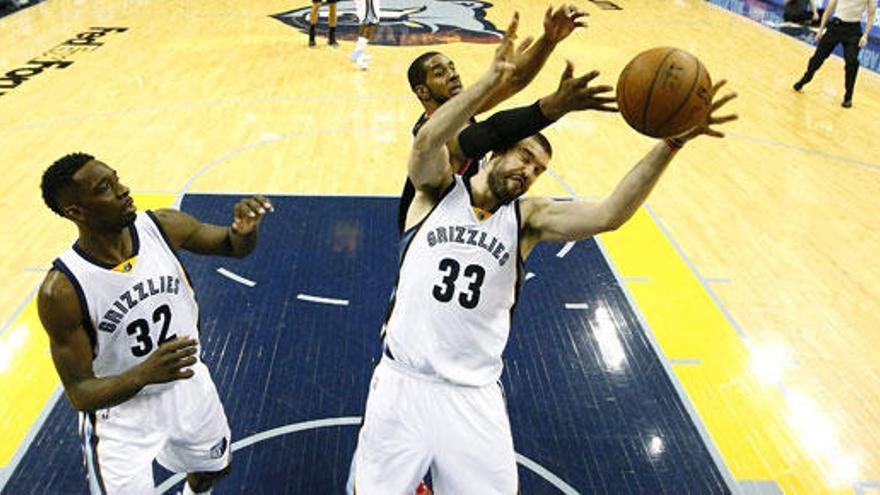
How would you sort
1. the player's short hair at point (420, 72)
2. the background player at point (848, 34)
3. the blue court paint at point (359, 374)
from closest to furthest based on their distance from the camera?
the player's short hair at point (420, 72) → the blue court paint at point (359, 374) → the background player at point (848, 34)

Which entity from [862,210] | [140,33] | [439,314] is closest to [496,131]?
[439,314]

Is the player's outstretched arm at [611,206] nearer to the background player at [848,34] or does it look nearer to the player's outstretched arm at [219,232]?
the player's outstretched arm at [219,232]

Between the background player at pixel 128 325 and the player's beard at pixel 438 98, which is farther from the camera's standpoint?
the player's beard at pixel 438 98

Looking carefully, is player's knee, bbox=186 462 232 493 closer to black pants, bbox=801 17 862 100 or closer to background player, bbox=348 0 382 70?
background player, bbox=348 0 382 70

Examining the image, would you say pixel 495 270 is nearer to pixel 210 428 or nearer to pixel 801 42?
pixel 210 428

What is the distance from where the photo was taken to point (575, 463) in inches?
157

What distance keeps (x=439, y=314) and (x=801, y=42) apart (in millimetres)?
13732

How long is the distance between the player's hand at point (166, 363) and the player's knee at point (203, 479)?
0.80 m

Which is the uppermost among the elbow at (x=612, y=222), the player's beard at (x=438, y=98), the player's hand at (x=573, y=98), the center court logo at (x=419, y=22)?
the player's hand at (x=573, y=98)

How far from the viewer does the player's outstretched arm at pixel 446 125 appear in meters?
2.40

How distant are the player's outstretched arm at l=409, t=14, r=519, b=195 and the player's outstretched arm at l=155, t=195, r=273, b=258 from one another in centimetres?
64

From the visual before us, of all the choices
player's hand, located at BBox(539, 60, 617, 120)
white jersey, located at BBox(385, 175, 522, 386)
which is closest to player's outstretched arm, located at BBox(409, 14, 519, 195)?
white jersey, located at BBox(385, 175, 522, 386)

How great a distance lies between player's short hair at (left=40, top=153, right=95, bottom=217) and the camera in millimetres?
2579

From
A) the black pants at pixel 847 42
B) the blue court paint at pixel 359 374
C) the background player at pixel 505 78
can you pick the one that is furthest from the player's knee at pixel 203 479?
the black pants at pixel 847 42
